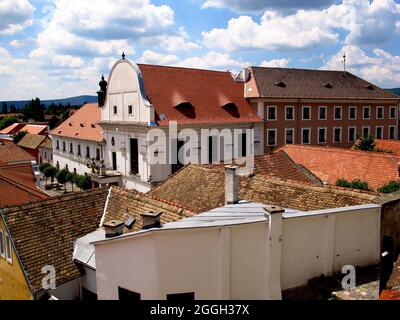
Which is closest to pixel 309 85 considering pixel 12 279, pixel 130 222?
pixel 130 222

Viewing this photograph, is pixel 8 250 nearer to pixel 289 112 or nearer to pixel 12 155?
pixel 12 155

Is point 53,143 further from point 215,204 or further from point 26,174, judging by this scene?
point 215,204

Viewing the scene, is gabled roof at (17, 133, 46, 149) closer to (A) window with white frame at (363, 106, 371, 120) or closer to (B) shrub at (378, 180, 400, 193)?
(A) window with white frame at (363, 106, 371, 120)

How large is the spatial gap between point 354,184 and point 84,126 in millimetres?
34048

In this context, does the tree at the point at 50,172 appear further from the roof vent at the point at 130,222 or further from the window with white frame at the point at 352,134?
the roof vent at the point at 130,222

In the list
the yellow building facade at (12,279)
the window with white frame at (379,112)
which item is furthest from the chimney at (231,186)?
the window with white frame at (379,112)

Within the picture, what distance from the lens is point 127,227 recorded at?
41.3 ft

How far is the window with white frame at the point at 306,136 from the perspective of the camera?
43562mm

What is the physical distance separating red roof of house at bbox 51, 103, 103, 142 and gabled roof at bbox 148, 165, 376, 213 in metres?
A: 25.0

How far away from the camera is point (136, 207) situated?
45.3 ft

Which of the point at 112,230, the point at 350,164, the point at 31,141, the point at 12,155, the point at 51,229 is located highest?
the point at 350,164

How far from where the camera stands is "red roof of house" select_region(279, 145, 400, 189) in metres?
21.3

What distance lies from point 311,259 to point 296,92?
116 ft
